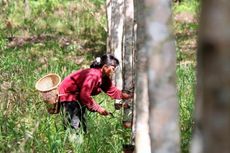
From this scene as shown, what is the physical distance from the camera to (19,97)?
7422 mm

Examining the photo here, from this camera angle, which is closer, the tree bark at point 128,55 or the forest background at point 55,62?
the forest background at point 55,62

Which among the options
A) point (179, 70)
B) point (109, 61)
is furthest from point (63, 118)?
point (179, 70)

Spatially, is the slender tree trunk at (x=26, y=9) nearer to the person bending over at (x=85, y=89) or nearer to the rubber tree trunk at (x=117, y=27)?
the rubber tree trunk at (x=117, y=27)

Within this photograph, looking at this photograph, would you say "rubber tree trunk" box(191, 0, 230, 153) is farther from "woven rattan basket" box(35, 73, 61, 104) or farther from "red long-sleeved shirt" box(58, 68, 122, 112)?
"woven rattan basket" box(35, 73, 61, 104)

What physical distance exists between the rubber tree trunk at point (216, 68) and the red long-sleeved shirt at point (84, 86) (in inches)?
190

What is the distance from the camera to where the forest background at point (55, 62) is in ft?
19.5

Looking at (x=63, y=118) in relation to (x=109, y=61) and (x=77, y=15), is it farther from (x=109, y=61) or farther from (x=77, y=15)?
(x=77, y=15)

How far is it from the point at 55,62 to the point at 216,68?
11598mm

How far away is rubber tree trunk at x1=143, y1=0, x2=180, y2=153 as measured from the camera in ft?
9.09

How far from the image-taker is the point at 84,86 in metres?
6.46

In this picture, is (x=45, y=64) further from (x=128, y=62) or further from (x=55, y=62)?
(x=128, y=62)

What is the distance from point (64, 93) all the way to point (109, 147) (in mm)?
1112

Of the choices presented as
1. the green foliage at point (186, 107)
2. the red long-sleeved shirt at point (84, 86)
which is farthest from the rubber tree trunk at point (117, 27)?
the red long-sleeved shirt at point (84, 86)

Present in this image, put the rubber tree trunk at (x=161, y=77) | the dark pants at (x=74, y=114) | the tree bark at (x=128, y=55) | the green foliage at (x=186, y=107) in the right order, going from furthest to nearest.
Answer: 1. the tree bark at (x=128, y=55)
2. the dark pants at (x=74, y=114)
3. the green foliage at (x=186, y=107)
4. the rubber tree trunk at (x=161, y=77)
